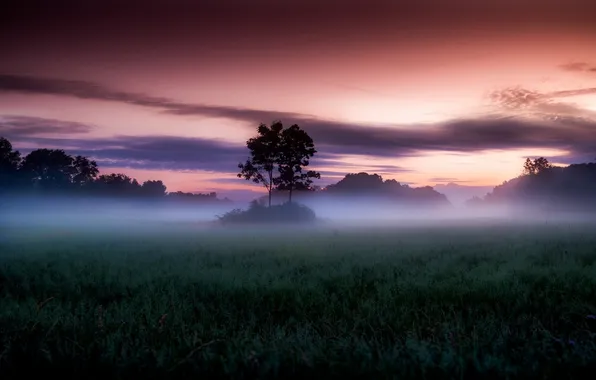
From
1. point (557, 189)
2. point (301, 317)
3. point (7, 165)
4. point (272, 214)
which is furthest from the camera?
point (557, 189)

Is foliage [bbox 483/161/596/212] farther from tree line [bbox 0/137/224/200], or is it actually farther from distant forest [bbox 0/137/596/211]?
tree line [bbox 0/137/224/200]

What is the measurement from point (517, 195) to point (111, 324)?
101 meters

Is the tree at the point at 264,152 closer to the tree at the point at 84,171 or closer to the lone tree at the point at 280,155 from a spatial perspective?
the lone tree at the point at 280,155

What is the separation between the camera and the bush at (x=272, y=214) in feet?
174

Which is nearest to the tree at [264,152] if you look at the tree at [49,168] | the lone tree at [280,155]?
the lone tree at [280,155]

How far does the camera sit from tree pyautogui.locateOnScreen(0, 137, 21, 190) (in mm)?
66000

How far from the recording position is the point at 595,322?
7062 millimetres

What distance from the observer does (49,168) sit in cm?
7306

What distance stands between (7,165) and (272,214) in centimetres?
4192

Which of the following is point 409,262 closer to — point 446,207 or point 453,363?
point 453,363

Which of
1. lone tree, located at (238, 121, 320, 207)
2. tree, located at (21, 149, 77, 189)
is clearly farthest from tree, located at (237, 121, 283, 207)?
tree, located at (21, 149, 77, 189)

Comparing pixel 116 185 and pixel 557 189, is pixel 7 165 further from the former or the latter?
pixel 557 189

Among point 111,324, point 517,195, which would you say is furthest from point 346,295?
point 517,195

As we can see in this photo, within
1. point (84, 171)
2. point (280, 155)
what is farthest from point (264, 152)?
point (84, 171)
